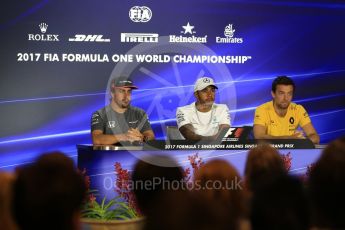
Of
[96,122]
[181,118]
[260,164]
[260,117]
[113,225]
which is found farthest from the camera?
[260,117]

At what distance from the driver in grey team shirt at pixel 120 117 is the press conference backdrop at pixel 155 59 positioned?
26 centimetres

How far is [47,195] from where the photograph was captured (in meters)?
1.43

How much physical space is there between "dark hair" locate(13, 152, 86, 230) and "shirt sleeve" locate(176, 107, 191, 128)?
4.03m

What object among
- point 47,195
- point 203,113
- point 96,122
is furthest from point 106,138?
point 47,195

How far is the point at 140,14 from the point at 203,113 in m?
1.58

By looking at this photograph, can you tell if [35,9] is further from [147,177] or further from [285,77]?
[147,177]

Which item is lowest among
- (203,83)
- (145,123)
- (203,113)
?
(145,123)

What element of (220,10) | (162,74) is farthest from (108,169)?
(220,10)

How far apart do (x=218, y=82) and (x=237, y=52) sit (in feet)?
1.59

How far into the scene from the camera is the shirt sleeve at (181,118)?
5.58 metres

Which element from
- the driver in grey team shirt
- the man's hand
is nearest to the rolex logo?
the driver in grey team shirt

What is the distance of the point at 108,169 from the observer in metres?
3.97

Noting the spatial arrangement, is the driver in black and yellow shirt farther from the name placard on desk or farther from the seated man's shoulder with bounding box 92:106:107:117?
the seated man's shoulder with bounding box 92:106:107:117

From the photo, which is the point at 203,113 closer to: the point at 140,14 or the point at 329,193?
the point at 140,14
